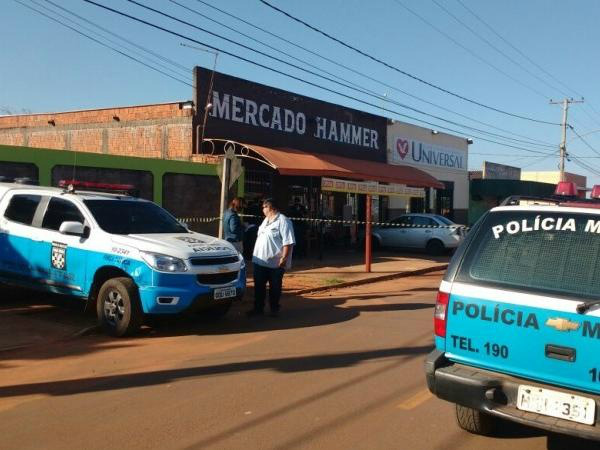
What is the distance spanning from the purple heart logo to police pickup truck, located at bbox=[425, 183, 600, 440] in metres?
23.4

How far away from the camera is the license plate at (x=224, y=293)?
789 centimetres

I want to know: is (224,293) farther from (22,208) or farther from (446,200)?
(446,200)

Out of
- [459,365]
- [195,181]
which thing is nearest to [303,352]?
[459,365]

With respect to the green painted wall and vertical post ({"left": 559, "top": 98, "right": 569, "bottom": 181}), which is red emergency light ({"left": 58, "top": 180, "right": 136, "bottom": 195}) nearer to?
the green painted wall

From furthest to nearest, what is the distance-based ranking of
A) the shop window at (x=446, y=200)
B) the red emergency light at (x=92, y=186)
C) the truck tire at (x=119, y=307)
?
1. the shop window at (x=446, y=200)
2. the red emergency light at (x=92, y=186)
3. the truck tire at (x=119, y=307)

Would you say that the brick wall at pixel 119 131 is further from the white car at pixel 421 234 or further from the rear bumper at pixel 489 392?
the rear bumper at pixel 489 392

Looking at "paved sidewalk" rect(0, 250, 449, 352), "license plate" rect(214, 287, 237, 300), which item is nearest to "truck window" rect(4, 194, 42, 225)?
"paved sidewalk" rect(0, 250, 449, 352)

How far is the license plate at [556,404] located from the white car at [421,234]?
16.3 meters

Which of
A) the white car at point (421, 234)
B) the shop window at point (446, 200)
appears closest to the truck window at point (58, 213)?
the white car at point (421, 234)

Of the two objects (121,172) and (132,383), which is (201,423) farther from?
(121,172)

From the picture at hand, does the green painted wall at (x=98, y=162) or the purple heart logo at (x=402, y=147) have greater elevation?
the purple heart logo at (x=402, y=147)

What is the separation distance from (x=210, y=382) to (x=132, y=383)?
0.73 m

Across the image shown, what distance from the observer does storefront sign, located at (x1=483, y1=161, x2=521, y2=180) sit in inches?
1500

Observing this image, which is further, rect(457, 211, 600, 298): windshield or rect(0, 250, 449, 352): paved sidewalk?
rect(0, 250, 449, 352): paved sidewalk
